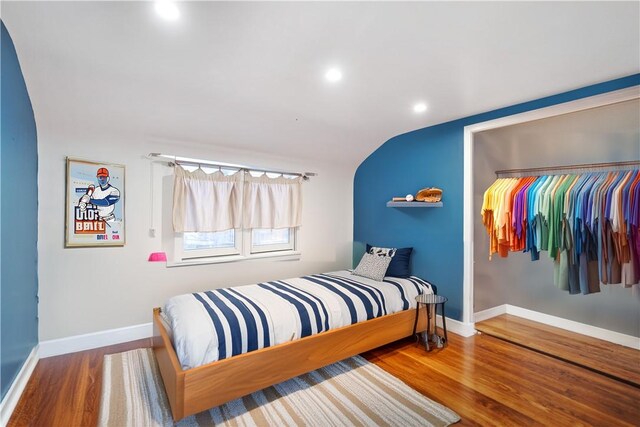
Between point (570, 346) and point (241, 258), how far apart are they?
138 inches

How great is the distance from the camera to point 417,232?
11.5 ft

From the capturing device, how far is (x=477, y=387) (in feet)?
7.05

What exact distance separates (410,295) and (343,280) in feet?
2.27

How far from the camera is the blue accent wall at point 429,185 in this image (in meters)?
3.09

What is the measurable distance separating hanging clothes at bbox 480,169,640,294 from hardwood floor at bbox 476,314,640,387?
2.44 feet

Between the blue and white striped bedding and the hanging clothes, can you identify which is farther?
the hanging clothes

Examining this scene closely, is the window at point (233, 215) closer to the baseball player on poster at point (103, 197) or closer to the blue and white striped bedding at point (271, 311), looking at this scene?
the baseball player on poster at point (103, 197)

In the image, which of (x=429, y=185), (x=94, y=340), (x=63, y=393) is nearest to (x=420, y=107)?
(x=429, y=185)

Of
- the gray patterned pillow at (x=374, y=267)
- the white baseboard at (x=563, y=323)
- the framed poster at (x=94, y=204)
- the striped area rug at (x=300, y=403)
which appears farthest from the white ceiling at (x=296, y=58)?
the white baseboard at (x=563, y=323)

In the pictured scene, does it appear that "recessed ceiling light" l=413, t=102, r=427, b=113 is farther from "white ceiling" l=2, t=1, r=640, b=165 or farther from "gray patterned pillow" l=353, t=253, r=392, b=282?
"gray patterned pillow" l=353, t=253, r=392, b=282

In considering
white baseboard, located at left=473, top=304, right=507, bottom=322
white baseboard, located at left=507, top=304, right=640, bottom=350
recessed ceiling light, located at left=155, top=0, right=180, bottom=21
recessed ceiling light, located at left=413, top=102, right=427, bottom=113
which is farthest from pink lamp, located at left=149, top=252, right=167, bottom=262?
white baseboard, located at left=507, top=304, right=640, bottom=350

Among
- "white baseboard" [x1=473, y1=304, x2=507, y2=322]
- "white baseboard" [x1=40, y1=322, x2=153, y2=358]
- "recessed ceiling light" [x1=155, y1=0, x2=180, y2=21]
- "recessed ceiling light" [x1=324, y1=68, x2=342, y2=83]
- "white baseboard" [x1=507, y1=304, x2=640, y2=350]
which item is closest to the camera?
"recessed ceiling light" [x1=155, y1=0, x2=180, y2=21]

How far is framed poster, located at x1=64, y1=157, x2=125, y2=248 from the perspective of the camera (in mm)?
2621

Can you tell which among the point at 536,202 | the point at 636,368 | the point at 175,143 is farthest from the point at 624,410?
the point at 175,143
